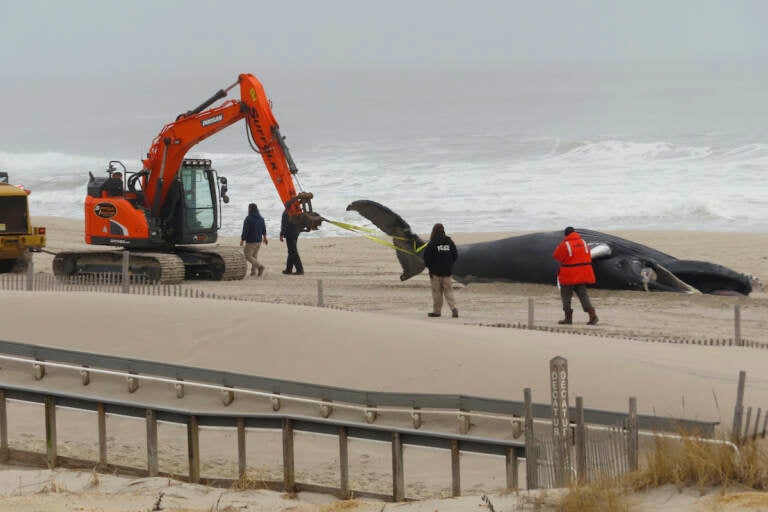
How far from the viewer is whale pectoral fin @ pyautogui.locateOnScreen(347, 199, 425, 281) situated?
22.0m

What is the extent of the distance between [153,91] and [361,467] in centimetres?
15369

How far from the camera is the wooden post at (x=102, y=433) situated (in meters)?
9.80

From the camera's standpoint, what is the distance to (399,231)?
22.1 metres

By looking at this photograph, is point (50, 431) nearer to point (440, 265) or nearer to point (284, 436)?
point (284, 436)

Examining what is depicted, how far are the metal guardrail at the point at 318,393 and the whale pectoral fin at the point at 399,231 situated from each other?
9.49 metres

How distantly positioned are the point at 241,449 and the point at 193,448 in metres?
0.40

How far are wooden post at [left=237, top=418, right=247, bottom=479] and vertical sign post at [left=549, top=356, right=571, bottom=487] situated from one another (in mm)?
2441

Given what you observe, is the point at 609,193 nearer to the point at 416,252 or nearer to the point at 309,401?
the point at 416,252

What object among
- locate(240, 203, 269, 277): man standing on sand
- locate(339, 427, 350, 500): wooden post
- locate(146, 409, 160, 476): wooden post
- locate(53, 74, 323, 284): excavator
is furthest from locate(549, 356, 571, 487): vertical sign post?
locate(240, 203, 269, 277): man standing on sand

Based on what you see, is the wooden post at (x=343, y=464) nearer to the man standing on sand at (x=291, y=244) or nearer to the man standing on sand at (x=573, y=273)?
the man standing on sand at (x=573, y=273)

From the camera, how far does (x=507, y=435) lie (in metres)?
10.5

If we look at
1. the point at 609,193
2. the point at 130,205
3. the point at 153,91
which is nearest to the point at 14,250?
the point at 130,205

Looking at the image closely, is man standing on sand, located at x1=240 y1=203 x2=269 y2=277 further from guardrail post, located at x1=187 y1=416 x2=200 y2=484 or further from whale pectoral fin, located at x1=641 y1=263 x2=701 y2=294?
guardrail post, located at x1=187 y1=416 x2=200 y2=484

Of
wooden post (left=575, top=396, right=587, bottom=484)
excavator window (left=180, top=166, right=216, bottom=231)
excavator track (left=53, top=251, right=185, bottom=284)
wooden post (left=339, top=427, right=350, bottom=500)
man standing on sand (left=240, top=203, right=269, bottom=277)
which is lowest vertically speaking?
wooden post (left=339, top=427, right=350, bottom=500)
